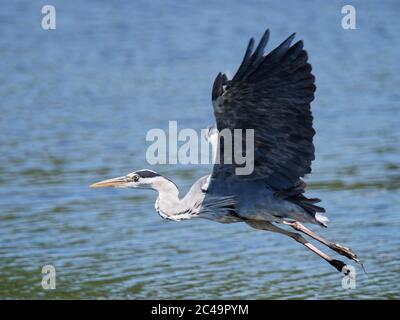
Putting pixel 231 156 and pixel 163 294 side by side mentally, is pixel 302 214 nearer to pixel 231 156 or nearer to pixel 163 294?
pixel 231 156

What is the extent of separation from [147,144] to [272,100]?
6395 millimetres

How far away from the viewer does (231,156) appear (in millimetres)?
7520

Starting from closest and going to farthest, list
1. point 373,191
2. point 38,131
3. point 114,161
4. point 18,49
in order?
point 373,191 < point 114,161 < point 38,131 < point 18,49

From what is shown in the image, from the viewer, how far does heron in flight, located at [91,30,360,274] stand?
704 centimetres

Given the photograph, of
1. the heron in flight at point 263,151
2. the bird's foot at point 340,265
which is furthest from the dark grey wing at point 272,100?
the bird's foot at point 340,265

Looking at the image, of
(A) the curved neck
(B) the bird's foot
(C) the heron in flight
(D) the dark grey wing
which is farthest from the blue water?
(D) the dark grey wing

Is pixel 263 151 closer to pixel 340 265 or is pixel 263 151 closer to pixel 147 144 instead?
pixel 340 265

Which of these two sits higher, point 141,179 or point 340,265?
point 141,179

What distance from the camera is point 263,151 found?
7492mm

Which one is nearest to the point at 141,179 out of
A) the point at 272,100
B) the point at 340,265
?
the point at 272,100

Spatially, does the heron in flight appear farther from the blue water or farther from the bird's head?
the blue water

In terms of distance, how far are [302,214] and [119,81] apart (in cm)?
921

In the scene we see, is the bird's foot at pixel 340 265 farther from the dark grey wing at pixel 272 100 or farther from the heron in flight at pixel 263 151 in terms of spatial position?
the dark grey wing at pixel 272 100
